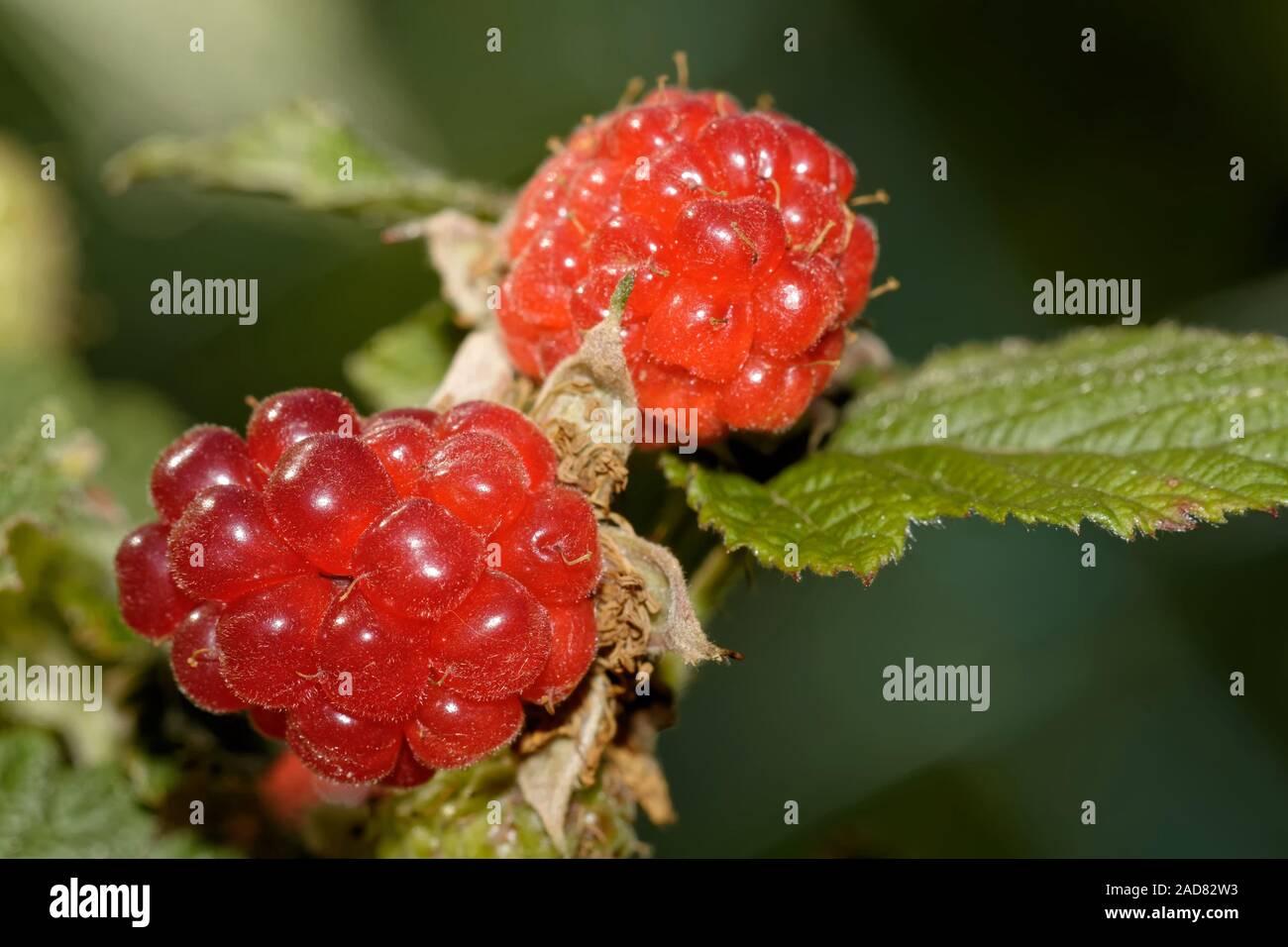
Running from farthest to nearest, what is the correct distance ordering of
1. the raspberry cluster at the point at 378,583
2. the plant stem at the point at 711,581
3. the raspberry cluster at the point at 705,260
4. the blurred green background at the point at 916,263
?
the blurred green background at the point at 916,263, the plant stem at the point at 711,581, the raspberry cluster at the point at 705,260, the raspberry cluster at the point at 378,583

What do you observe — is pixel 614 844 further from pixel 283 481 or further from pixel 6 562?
pixel 6 562

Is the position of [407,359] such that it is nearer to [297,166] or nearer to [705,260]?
[297,166]

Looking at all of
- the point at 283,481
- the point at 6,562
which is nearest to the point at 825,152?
the point at 283,481

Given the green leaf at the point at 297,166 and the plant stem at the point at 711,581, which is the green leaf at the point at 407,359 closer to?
the green leaf at the point at 297,166

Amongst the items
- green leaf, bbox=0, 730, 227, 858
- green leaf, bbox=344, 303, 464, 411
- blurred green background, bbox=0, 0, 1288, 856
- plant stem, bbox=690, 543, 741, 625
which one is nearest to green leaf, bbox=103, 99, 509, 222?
green leaf, bbox=344, 303, 464, 411

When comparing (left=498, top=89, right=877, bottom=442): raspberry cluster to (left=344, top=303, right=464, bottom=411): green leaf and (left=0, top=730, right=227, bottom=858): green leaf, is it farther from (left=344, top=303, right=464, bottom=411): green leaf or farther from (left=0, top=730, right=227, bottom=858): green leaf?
(left=0, top=730, right=227, bottom=858): green leaf

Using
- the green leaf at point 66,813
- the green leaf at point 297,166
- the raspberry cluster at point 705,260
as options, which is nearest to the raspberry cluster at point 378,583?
the raspberry cluster at point 705,260
